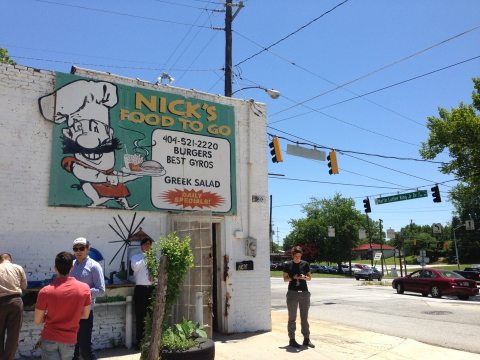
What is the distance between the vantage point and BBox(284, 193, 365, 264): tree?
6094 centimetres

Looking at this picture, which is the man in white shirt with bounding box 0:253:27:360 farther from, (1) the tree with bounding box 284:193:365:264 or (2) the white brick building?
(1) the tree with bounding box 284:193:365:264

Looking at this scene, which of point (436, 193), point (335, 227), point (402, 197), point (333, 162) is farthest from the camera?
point (335, 227)

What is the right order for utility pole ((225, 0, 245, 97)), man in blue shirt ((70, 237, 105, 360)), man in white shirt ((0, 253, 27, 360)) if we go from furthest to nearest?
utility pole ((225, 0, 245, 97)) → man in white shirt ((0, 253, 27, 360)) → man in blue shirt ((70, 237, 105, 360))

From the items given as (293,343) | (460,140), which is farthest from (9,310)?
(460,140)

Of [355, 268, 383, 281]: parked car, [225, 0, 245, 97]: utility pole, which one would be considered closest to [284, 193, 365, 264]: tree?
[355, 268, 383, 281]: parked car

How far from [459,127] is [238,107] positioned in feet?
55.8

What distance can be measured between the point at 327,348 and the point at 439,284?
50.2 ft

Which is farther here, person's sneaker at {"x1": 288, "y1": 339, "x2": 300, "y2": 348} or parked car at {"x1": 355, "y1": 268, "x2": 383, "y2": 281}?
parked car at {"x1": 355, "y1": 268, "x2": 383, "y2": 281}

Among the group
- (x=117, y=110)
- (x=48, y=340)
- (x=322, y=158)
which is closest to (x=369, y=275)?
(x=322, y=158)

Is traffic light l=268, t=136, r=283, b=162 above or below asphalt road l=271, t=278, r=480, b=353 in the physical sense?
above

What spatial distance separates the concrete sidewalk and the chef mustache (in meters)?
3.64

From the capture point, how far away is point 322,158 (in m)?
16.3

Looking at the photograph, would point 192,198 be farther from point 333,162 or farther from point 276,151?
point 333,162

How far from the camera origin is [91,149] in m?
8.63
